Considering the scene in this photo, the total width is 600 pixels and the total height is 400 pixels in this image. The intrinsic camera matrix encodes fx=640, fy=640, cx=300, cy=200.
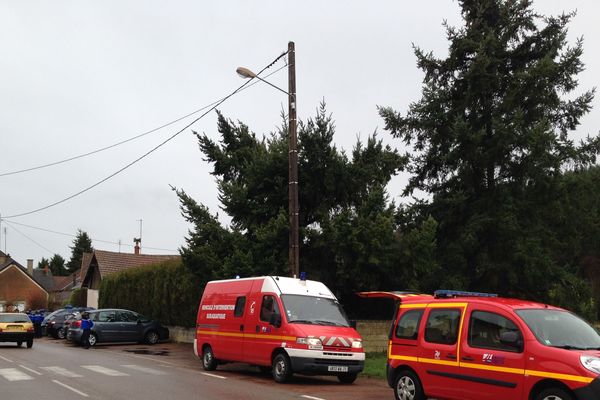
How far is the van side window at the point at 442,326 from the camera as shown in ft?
31.2

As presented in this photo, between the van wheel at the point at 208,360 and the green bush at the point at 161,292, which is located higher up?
the green bush at the point at 161,292

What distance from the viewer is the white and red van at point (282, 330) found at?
13578 millimetres

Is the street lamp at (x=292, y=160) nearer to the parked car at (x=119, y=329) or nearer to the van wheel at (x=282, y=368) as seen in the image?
the van wheel at (x=282, y=368)

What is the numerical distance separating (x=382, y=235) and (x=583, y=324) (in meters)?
10.3

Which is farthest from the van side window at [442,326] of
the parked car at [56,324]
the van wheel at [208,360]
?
the parked car at [56,324]

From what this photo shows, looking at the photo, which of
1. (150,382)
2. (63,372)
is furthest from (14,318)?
(150,382)

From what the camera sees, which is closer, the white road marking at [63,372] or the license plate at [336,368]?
the license plate at [336,368]

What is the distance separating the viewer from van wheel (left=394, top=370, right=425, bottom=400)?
998 cm

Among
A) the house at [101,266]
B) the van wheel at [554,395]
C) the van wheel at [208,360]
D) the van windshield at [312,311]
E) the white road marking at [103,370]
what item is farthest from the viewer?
the house at [101,266]

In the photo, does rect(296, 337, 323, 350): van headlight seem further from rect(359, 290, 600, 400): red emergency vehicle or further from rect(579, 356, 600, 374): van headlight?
rect(579, 356, 600, 374): van headlight

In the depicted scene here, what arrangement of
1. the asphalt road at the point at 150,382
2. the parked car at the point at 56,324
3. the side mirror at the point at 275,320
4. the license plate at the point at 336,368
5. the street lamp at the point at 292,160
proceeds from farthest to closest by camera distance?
1. the parked car at the point at 56,324
2. the street lamp at the point at 292,160
3. the side mirror at the point at 275,320
4. the license plate at the point at 336,368
5. the asphalt road at the point at 150,382

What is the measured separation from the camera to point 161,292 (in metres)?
30.5

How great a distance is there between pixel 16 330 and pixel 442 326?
20.5 metres

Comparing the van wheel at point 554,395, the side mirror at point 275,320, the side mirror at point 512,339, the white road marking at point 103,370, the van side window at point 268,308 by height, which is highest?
the van side window at point 268,308
